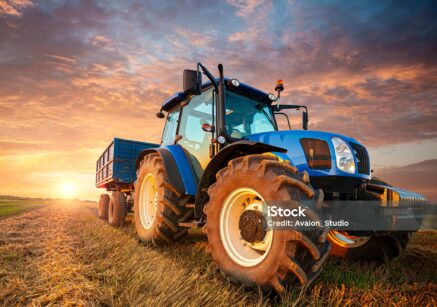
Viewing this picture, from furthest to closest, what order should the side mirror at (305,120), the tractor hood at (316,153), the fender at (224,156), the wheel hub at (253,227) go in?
the side mirror at (305,120), the tractor hood at (316,153), the fender at (224,156), the wheel hub at (253,227)

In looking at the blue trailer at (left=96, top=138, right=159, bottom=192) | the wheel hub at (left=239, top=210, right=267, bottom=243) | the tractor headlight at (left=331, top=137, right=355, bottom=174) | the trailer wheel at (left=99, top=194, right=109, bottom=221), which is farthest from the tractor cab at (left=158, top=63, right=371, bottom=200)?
the trailer wheel at (left=99, top=194, right=109, bottom=221)

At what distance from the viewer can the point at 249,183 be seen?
2854 mm

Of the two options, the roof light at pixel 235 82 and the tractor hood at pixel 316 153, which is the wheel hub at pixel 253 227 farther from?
the roof light at pixel 235 82

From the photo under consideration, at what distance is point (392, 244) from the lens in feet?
13.1

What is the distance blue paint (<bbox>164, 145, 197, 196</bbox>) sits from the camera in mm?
4383

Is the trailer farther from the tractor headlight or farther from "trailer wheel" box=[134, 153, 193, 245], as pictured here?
the tractor headlight

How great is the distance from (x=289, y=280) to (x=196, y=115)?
323 cm

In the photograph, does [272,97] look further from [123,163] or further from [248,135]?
[123,163]

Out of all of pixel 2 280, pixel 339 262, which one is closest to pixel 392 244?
pixel 339 262

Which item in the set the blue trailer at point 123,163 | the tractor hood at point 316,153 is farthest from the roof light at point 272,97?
the blue trailer at point 123,163

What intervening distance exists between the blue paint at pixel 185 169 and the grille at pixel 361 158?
2.23m

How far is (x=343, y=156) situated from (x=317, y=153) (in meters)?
0.30

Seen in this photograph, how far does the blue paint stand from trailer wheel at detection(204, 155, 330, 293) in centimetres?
113

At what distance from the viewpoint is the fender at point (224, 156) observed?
3.11 metres
